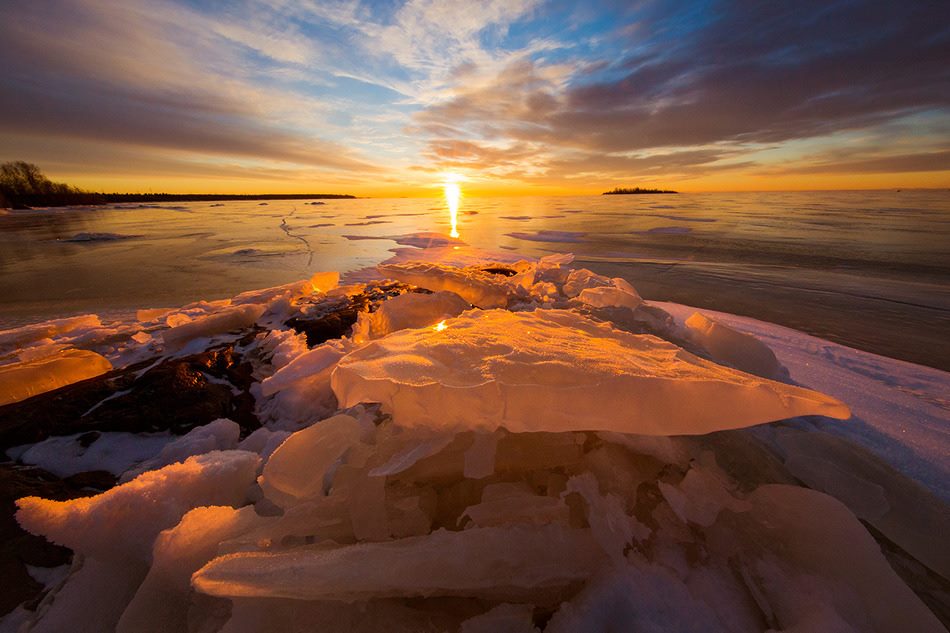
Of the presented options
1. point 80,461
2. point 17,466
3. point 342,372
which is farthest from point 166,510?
point 17,466

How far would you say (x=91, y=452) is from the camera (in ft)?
5.40

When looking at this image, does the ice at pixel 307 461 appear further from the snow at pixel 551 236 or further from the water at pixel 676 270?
the snow at pixel 551 236

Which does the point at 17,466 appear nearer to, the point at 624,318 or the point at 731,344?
the point at 624,318

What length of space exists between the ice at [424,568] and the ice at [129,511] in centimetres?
50

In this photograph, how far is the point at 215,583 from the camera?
778mm

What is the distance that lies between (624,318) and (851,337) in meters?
2.69

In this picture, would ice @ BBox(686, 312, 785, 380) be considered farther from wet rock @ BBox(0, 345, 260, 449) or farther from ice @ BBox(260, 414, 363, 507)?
wet rock @ BBox(0, 345, 260, 449)

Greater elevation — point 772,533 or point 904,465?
point 772,533

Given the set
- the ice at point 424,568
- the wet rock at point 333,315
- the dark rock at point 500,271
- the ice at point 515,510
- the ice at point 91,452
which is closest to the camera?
the ice at point 424,568

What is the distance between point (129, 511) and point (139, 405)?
3.62 feet

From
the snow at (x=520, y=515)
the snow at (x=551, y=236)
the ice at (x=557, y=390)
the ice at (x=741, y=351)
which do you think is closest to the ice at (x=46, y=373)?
the snow at (x=520, y=515)

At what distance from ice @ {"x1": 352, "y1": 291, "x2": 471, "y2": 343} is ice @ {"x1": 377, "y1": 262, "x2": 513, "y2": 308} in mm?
659

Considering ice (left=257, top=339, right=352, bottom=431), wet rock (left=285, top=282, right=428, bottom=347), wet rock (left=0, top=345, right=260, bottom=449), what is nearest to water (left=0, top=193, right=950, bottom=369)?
wet rock (left=285, top=282, right=428, bottom=347)

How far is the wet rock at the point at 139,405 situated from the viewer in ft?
5.70
